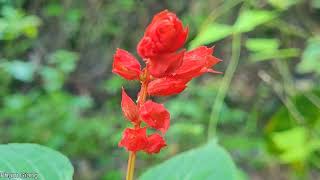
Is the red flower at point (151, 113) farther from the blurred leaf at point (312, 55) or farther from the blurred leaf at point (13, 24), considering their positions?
the blurred leaf at point (13, 24)

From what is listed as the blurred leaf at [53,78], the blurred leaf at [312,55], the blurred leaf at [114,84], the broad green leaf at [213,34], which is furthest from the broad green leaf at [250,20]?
the blurred leaf at [114,84]

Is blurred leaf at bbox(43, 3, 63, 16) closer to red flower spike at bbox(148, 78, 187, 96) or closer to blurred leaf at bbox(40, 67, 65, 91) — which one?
blurred leaf at bbox(40, 67, 65, 91)

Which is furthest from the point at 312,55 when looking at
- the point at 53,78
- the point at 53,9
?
the point at 53,9

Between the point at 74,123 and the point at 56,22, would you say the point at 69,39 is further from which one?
the point at 74,123

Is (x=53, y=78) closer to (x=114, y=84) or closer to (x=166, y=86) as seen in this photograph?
(x=114, y=84)

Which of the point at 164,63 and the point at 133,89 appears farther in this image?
the point at 133,89

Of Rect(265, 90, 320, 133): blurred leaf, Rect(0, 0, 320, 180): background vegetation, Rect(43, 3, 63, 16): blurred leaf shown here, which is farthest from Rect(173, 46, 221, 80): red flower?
Rect(43, 3, 63, 16): blurred leaf

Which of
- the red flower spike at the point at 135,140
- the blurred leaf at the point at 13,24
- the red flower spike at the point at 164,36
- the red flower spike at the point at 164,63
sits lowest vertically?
the blurred leaf at the point at 13,24
